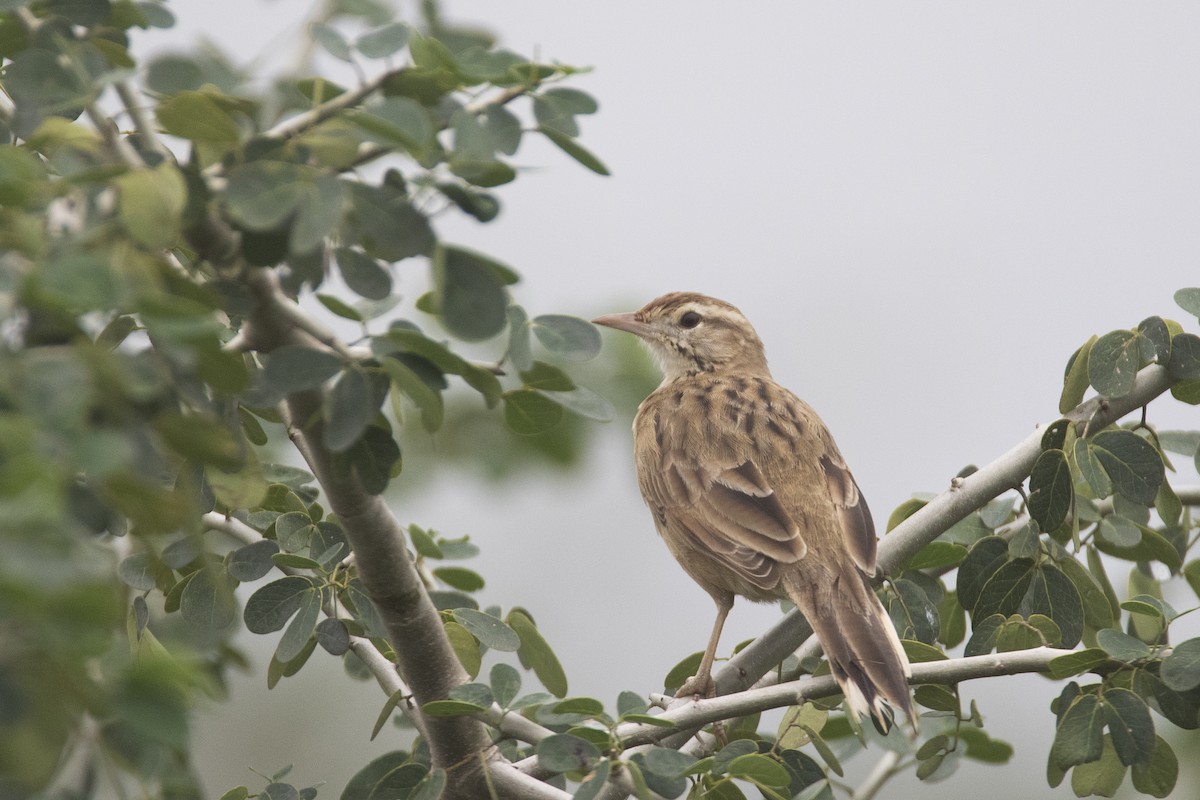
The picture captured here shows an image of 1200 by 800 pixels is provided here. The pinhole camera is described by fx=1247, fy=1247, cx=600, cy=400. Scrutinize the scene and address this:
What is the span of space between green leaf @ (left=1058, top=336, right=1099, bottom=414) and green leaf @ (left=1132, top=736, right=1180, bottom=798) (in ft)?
3.45

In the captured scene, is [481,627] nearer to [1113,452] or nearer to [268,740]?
[1113,452]

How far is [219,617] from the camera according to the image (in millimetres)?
3414

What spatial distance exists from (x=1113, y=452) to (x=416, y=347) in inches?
89.6

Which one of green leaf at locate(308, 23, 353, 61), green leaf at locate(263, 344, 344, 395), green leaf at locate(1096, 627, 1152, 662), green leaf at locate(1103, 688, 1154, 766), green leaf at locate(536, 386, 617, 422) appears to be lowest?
green leaf at locate(1103, 688, 1154, 766)

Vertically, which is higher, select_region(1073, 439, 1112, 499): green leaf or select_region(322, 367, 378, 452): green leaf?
select_region(322, 367, 378, 452): green leaf

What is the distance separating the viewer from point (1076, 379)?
390 centimetres

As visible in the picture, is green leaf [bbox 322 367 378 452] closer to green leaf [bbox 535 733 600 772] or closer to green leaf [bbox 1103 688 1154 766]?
green leaf [bbox 535 733 600 772]

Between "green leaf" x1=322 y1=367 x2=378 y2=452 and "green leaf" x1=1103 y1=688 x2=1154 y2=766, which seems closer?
"green leaf" x1=322 y1=367 x2=378 y2=452

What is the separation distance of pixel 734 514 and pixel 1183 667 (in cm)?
234

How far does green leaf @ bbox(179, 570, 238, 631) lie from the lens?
3.40 metres

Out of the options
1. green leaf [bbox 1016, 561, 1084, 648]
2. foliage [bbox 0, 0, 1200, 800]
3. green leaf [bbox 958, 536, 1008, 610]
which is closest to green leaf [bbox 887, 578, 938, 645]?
foliage [bbox 0, 0, 1200, 800]

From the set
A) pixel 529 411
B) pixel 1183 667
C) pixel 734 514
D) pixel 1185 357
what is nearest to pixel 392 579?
pixel 529 411

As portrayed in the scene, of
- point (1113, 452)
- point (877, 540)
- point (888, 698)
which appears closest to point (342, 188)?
point (888, 698)

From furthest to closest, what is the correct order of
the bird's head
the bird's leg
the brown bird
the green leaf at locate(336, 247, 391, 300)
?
the bird's head → the bird's leg → the brown bird → the green leaf at locate(336, 247, 391, 300)
